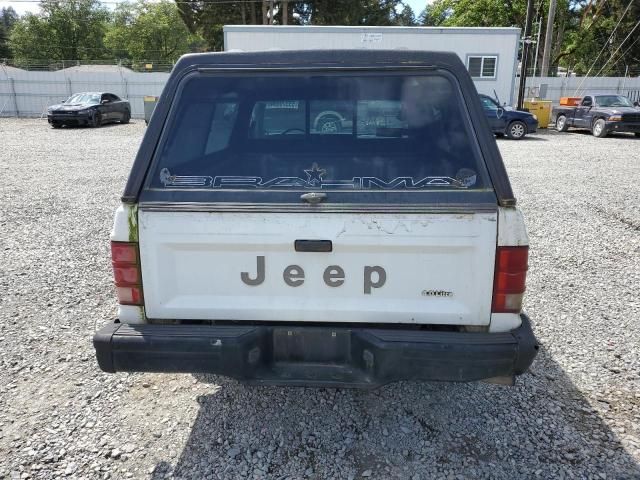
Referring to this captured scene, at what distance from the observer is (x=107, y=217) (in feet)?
25.0

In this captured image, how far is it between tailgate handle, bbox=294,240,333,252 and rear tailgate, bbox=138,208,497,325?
0.06 feet

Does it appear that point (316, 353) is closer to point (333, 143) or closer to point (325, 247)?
point (325, 247)

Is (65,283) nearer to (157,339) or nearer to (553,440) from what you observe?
(157,339)

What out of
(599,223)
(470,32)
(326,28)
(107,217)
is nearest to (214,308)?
(107,217)

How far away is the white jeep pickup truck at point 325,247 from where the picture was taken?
2.37 m

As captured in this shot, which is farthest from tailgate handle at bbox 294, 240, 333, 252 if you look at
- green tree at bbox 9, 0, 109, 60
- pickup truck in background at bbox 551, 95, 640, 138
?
green tree at bbox 9, 0, 109, 60

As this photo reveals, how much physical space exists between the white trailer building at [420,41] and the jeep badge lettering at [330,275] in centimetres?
1802

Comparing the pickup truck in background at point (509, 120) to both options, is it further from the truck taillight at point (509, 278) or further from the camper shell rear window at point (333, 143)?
the truck taillight at point (509, 278)

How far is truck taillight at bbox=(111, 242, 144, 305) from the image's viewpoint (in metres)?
2.47

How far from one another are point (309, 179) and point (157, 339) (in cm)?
106

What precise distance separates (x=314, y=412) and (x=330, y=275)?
3.42 feet

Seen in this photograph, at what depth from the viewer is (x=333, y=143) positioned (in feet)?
9.15

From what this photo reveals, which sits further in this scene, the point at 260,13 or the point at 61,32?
the point at 61,32

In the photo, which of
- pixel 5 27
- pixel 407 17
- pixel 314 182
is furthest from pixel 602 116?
pixel 5 27
